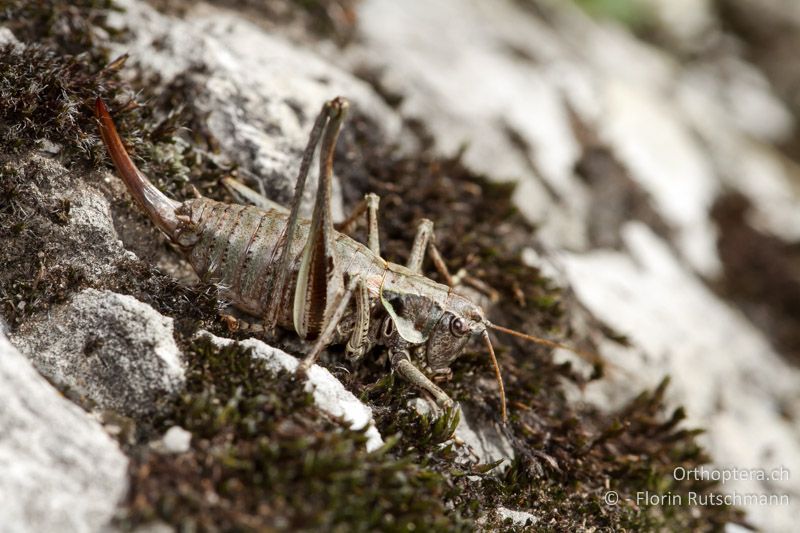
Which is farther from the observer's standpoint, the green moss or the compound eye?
the compound eye

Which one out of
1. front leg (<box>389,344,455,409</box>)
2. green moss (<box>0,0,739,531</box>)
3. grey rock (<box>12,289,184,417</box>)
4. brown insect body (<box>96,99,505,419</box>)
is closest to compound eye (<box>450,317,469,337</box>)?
brown insect body (<box>96,99,505,419</box>)

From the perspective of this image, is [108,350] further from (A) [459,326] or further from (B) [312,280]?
(A) [459,326]

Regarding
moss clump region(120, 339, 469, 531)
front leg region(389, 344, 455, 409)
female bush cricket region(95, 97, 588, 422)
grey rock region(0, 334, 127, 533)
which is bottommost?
grey rock region(0, 334, 127, 533)

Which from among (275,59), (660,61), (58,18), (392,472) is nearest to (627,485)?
(392,472)

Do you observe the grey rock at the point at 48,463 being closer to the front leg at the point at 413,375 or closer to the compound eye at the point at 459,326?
the front leg at the point at 413,375

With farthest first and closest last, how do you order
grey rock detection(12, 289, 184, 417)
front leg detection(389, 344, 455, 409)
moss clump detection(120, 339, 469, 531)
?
front leg detection(389, 344, 455, 409) → grey rock detection(12, 289, 184, 417) → moss clump detection(120, 339, 469, 531)

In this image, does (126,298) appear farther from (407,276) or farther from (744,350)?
(744,350)

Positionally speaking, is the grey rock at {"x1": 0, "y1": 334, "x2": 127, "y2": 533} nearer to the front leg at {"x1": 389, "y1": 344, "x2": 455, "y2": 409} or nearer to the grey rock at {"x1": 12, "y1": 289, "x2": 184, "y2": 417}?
the grey rock at {"x1": 12, "y1": 289, "x2": 184, "y2": 417}
